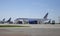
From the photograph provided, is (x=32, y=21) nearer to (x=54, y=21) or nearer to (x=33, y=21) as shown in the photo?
(x=33, y=21)

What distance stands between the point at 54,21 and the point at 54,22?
335mm

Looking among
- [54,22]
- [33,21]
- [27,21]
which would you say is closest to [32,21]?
[33,21]

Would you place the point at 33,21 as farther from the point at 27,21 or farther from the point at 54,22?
the point at 54,22

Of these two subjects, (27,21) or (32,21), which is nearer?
(27,21)

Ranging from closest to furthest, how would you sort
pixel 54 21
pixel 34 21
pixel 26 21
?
pixel 54 21
pixel 26 21
pixel 34 21

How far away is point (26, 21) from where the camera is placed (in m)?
27.8

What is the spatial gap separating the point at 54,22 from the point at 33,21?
29.9 feet

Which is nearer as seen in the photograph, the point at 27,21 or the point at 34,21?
the point at 27,21

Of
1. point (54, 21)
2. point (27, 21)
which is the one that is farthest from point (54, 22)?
point (27, 21)

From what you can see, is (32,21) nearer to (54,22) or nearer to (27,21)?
(27,21)

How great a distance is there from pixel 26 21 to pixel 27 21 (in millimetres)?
218

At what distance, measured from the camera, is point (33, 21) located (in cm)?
2984

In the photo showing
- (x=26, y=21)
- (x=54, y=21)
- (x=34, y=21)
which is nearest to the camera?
(x=54, y=21)

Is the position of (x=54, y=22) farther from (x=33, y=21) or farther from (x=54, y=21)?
(x=33, y=21)
